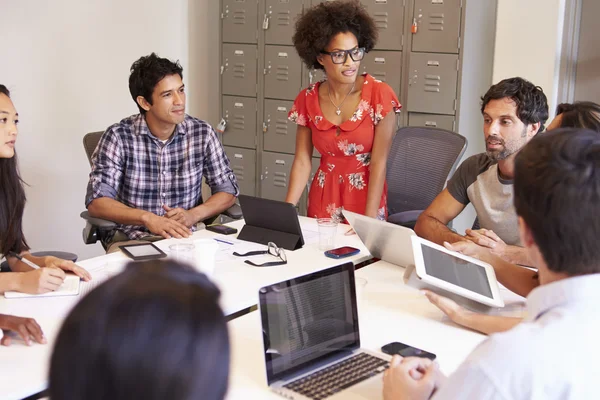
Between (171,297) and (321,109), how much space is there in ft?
8.74

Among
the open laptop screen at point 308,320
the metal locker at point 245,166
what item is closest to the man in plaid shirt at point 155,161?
the open laptop screen at point 308,320

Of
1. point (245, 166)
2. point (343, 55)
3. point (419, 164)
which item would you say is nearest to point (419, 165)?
point (419, 164)

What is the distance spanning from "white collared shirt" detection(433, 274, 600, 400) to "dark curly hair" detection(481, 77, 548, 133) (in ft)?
5.29

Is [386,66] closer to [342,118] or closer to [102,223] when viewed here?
[342,118]

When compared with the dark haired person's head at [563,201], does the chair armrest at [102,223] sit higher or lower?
lower

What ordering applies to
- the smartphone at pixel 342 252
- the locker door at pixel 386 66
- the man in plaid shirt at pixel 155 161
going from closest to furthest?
the smartphone at pixel 342 252 → the man in plaid shirt at pixel 155 161 → the locker door at pixel 386 66

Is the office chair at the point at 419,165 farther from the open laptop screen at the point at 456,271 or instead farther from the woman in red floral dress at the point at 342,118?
the open laptop screen at the point at 456,271

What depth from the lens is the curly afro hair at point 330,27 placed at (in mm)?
3160

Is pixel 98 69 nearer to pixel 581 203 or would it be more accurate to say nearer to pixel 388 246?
pixel 388 246

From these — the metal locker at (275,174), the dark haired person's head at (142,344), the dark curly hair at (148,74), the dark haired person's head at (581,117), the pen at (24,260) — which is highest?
the dark curly hair at (148,74)

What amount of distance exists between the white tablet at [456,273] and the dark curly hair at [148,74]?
1.61 metres

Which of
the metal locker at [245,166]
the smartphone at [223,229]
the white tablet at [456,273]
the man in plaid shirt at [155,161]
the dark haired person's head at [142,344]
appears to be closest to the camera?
the dark haired person's head at [142,344]

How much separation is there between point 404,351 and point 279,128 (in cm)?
339

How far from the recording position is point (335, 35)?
3.14 metres
